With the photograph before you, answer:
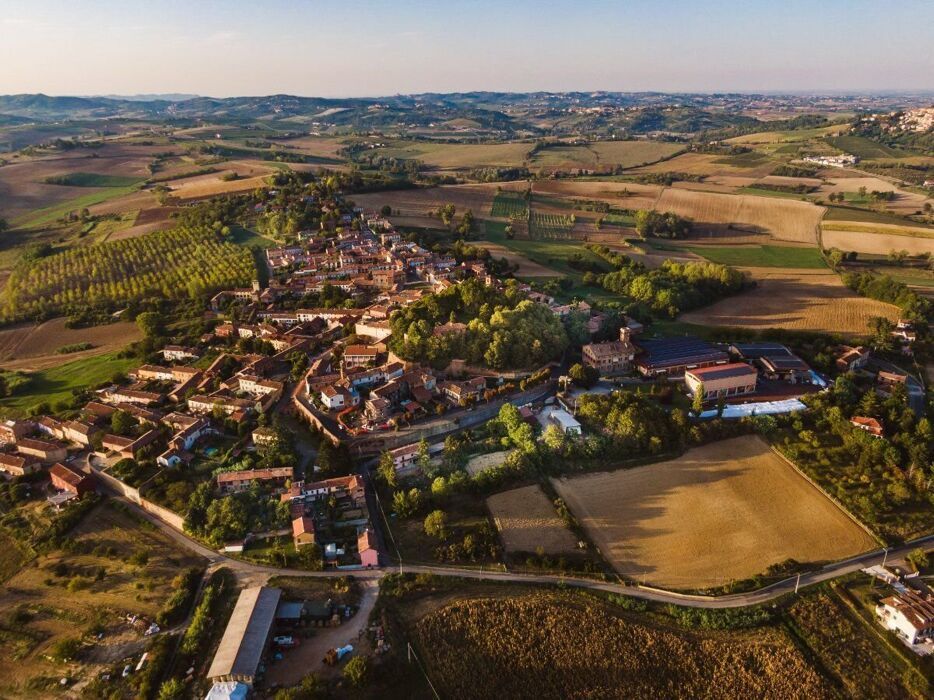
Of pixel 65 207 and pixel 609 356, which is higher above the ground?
pixel 65 207

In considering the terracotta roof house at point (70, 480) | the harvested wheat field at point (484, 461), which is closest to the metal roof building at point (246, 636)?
the harvested wheat field at point (484, 461)

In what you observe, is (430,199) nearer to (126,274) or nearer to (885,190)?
(126,274)

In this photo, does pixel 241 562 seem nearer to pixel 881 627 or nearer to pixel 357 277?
pixel 881 627

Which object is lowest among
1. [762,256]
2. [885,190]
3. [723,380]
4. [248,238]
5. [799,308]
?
[723,380]

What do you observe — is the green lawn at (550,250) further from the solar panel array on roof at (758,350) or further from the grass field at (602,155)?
the grass field at (602,155)

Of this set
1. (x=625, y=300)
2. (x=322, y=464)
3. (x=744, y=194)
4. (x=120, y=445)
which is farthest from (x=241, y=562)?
(x=744, y=194)

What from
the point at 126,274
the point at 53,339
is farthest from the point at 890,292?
the point at 53,339
